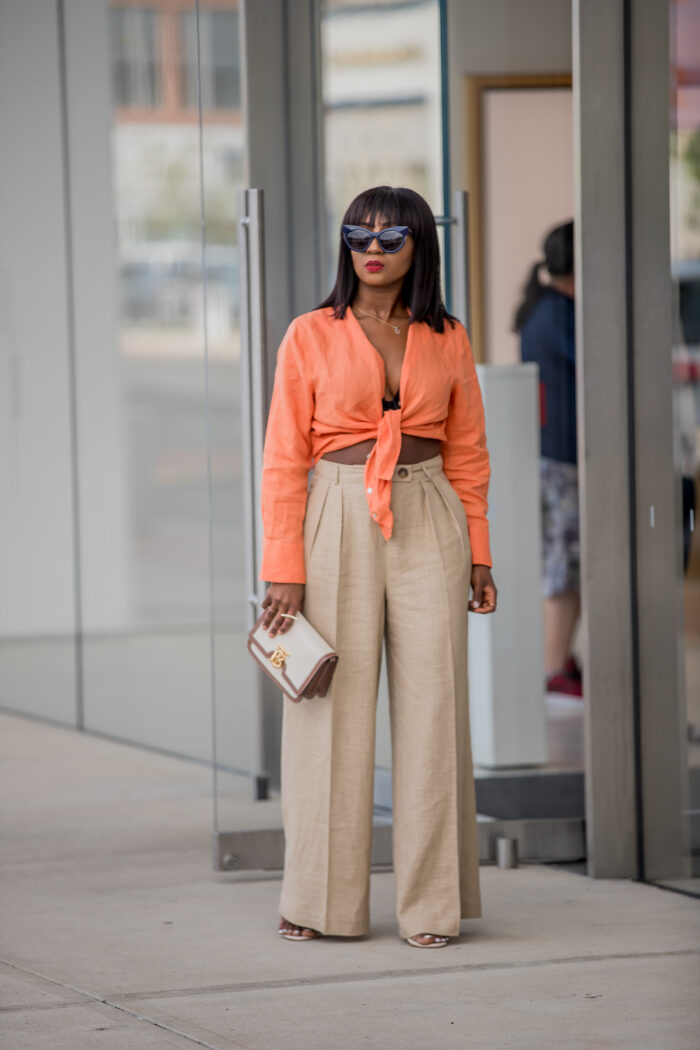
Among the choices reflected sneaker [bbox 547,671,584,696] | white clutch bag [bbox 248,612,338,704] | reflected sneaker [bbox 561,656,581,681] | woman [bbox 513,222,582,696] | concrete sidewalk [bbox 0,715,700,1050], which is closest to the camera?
concrete sidewalk [bbox 0,715,700,1050]

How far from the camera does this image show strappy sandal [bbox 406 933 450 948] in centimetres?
362

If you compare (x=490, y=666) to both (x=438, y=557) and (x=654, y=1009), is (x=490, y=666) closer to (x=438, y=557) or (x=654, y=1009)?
(x=438, y=557)

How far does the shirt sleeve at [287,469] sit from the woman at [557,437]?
1118 mm

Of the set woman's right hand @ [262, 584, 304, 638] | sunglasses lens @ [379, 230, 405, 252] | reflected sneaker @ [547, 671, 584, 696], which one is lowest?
reflected sneaker @ [547, 671, 584, 696]

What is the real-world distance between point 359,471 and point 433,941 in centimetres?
95

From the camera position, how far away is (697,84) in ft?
13.0

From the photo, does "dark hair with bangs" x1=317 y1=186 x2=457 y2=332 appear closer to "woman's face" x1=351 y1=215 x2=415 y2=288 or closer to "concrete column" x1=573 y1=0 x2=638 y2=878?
"woman's face" x1=351 y1=215 x2=415 y2=288

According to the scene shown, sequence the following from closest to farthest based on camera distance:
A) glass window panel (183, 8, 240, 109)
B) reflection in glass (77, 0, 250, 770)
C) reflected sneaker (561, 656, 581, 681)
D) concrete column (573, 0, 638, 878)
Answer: concrete column (573, 0, 638, 878) < reflected sneaker (561, 656, 581, 681) < glass window panel (183, 8, 240, 109) < reflection in glass (77, 0, 250, 770)

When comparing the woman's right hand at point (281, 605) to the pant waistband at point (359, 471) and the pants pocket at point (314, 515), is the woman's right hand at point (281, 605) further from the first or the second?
the pant waistband at point (359, 471)

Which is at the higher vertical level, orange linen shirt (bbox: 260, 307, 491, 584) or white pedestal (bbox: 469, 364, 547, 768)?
orange linen shirt (bbox: 260, 307, 491, 584)

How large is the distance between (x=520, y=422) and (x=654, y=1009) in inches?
67.5

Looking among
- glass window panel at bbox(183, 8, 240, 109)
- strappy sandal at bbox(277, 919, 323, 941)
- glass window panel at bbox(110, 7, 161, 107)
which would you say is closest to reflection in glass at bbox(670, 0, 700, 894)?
strappy sandal at bbox(277, 919, 323, 941)

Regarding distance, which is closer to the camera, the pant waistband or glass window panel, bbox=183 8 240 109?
the pant waistband

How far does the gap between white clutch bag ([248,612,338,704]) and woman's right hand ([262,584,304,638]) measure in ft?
0.04
